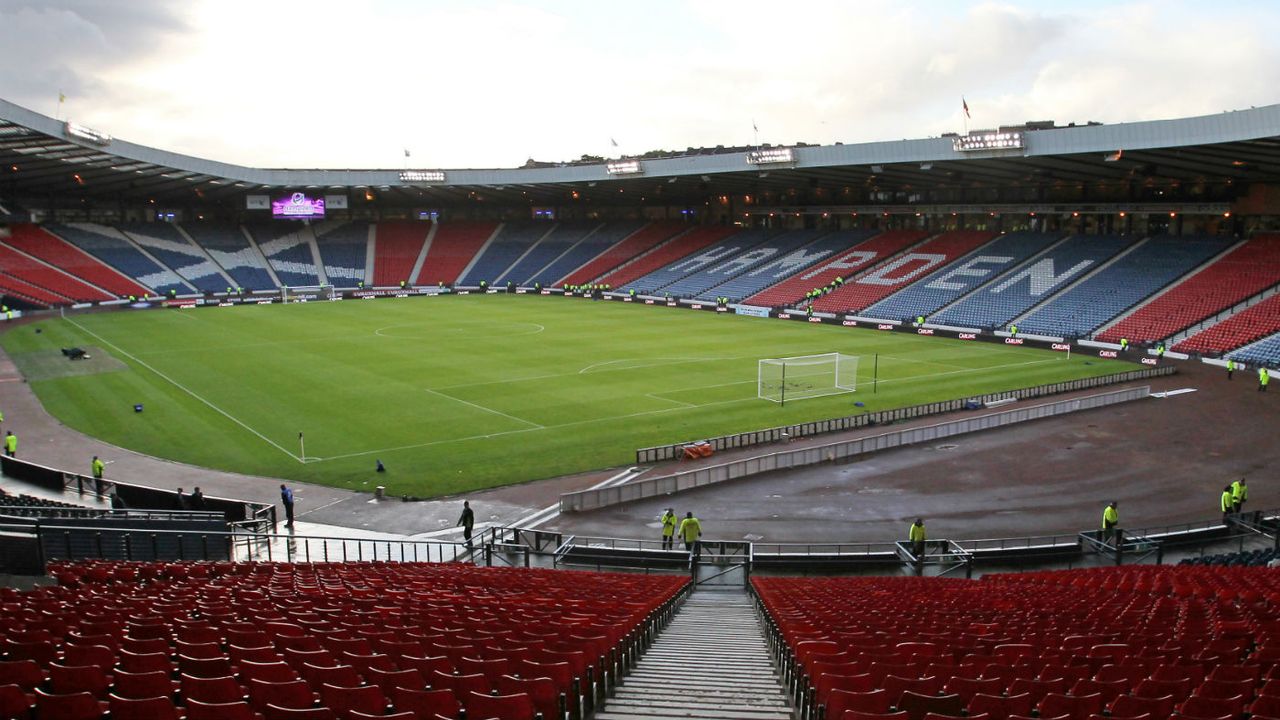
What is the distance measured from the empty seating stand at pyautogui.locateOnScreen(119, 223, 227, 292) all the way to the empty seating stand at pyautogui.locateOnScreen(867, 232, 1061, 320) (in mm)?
64478

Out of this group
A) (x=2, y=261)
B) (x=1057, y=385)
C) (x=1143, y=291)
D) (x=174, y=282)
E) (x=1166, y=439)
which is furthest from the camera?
(x=174, y=282)

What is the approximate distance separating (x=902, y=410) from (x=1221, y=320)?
94.2 feet

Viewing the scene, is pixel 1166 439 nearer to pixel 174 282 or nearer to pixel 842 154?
pixel 842 154

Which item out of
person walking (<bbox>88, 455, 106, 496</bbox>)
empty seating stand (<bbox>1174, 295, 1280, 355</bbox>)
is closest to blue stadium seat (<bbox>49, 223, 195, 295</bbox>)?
person walking (<bbox>88, 455, 106, 496</bbox>)

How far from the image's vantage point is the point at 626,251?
100 metres

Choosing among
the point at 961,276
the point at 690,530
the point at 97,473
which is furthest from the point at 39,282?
the point at 961,276

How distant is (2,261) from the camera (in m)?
77.0

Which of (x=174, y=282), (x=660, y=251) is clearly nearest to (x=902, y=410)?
(x=660, y=251)

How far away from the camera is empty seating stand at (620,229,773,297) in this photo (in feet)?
285

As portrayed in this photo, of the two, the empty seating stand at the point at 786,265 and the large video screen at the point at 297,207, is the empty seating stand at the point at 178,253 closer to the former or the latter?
the large video screen at the point at 297,207

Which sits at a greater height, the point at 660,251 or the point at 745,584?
the point at 660,251

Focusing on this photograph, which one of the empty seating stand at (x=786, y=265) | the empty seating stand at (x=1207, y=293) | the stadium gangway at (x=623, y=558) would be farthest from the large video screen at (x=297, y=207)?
the stadium gangway at (x=623, y=558)

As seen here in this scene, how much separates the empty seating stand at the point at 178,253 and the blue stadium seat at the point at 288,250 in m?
6.65

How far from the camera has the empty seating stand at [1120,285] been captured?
57969mm
